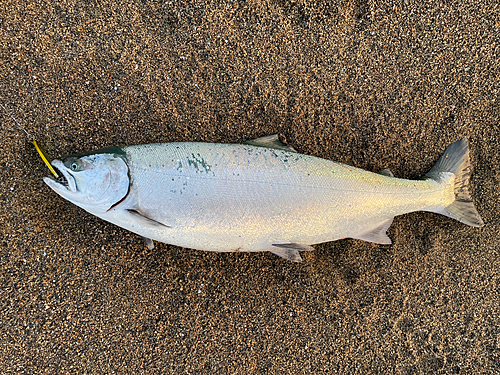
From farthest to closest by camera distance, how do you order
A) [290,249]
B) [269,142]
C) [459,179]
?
[459,179] → [269,142] → [290,249]

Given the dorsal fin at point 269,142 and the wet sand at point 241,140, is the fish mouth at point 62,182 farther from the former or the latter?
the dorsal fin at point 269,142

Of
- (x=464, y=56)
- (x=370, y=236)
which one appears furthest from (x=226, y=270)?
(x=464, y=56)

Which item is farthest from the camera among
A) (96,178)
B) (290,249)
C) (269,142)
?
(269,142)

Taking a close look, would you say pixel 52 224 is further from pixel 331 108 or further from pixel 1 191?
pixel 331 108

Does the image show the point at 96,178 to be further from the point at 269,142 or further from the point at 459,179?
the point at 459,179

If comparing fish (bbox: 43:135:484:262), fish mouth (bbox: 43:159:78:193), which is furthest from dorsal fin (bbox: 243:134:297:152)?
fish mouth (bbox: 43:159:78:193)

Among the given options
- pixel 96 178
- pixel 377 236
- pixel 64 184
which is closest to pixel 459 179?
pixel 377 236
